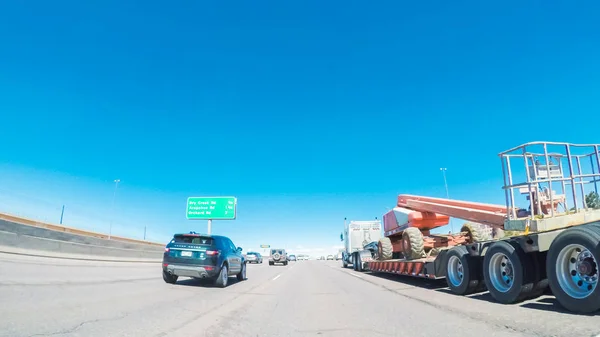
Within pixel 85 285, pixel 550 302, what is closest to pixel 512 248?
pixel 550 302

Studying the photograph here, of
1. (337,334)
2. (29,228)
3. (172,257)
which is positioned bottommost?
(337,334)

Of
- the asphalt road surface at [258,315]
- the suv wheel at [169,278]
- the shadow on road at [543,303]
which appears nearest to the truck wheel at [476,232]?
the asphalt road surface at [258,315]

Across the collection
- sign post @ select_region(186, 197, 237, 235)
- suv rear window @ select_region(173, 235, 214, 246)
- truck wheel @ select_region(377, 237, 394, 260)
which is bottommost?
truck wheel @ select_region(377, 237, 394, 260)

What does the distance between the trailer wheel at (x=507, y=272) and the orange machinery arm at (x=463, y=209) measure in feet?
5.81

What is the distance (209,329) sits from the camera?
5.27 m

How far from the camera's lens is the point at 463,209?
1062cm

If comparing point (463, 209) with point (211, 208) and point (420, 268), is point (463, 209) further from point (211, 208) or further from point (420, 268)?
point (211, 208)

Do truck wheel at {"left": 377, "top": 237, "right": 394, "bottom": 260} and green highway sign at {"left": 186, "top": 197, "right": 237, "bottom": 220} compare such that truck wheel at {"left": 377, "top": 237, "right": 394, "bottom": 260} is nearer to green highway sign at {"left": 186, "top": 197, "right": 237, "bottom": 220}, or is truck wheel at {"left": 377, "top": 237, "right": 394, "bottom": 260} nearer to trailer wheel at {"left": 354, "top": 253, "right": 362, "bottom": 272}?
trailer wheel at {"left": 354, "top": 253, "right": 362, "bottom": 272}

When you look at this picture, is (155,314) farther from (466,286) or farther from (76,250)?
(76,250)

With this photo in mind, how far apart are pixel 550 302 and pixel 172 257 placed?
10060 mm

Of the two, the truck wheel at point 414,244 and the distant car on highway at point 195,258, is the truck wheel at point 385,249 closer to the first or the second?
the truck wheel at point 414,244

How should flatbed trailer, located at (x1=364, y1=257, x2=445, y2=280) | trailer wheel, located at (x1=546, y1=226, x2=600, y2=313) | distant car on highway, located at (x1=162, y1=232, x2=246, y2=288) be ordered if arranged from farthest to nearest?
distant car on highway, located at (x1=162, y1=232, x2=246, y2=288)
flatbed trailer, located at (x1=364, y1=257, x2=445, y2=280)
trailer wheel, located at (x1=546, y1=226, x2=600, y2=313)

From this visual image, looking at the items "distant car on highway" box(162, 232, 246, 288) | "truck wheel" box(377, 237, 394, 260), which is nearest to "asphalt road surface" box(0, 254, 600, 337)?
"distant car on highway" box(162, 232, 246, 288)

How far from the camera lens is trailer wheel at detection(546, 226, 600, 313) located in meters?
→ 5.34
